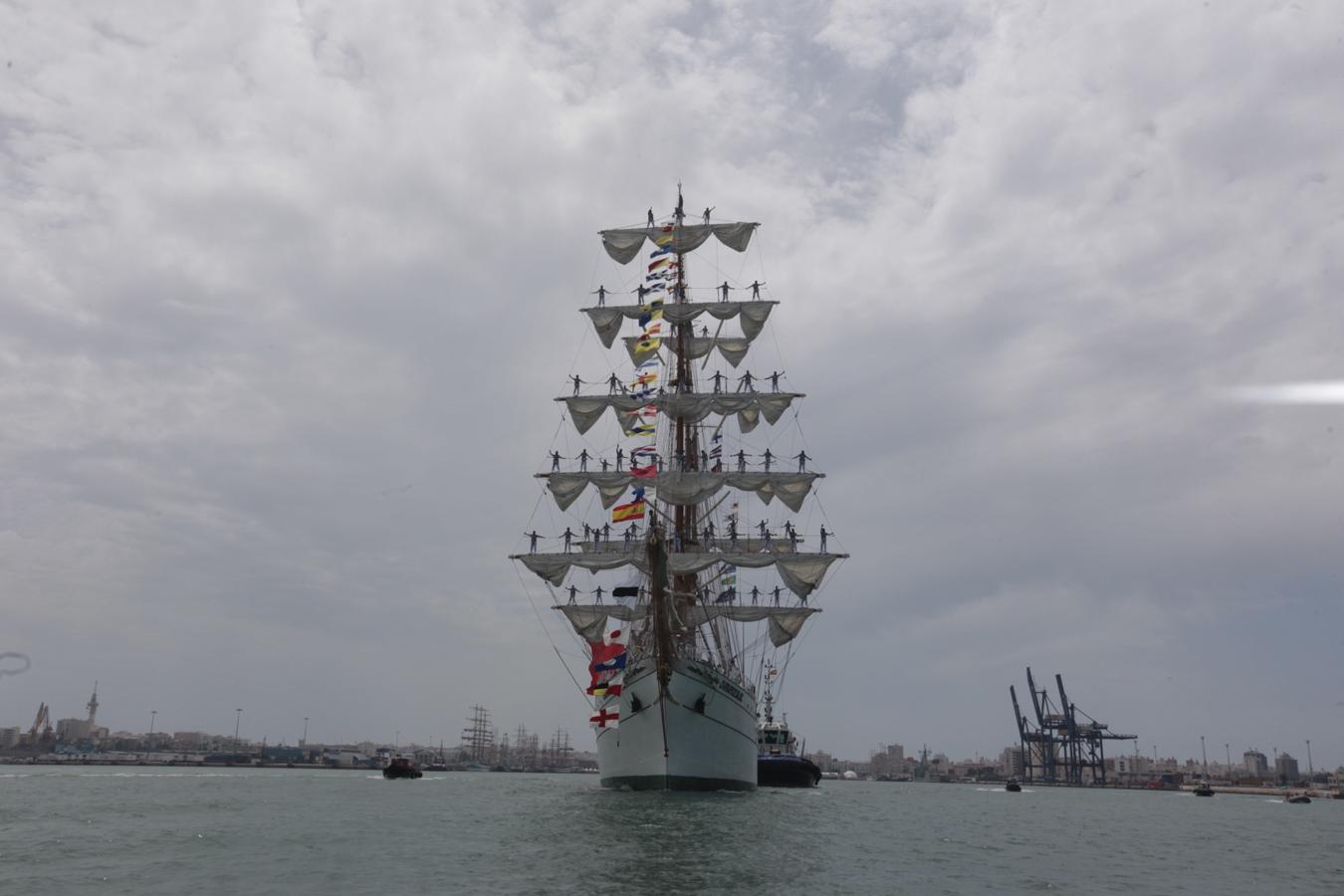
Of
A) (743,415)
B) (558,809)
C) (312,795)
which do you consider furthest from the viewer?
(743,415)

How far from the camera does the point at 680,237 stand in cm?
5800

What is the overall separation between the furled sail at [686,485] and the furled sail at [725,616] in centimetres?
613

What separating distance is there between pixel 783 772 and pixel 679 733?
117ft

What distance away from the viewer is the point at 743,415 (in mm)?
57125


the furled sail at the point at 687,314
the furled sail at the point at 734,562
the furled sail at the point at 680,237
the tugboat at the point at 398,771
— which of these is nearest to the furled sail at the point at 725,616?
the furled sail at the point at 734,562

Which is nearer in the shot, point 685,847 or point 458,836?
point 685,847

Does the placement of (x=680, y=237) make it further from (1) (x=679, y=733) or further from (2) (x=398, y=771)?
(2) (x=398, y=771)

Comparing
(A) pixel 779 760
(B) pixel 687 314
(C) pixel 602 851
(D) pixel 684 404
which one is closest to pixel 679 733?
(C) pixel 602 851

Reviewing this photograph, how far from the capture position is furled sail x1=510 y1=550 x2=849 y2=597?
4872 centimetres

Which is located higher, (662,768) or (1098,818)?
(662,768)

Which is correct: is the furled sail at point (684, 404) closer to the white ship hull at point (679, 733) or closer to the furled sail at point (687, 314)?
the furled sail at point (687, 314)

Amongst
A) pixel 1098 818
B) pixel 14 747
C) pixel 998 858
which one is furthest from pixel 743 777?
pixel 14 747

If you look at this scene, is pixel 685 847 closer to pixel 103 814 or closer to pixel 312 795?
pixel 103 814

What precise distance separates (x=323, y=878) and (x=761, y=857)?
10525 mm
